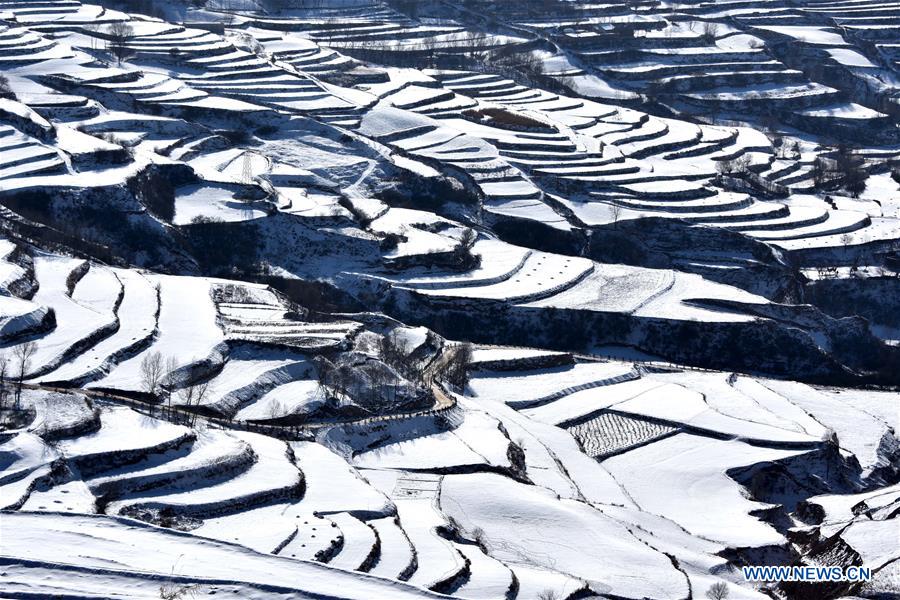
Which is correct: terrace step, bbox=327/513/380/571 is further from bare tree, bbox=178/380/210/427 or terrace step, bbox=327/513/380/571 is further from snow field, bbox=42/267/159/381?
snow field, bbox=42/267/159/381

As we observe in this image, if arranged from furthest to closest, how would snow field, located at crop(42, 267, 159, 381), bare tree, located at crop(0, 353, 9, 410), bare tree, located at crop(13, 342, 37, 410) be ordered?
snow field, located at crop(42, 267, 159, 381) < bare tree, located at crop(13, 342, 37, 410) < bare tree, located at crop(0, 353, 9, 410)

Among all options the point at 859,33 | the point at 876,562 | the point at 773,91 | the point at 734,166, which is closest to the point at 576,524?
the point at 876,562

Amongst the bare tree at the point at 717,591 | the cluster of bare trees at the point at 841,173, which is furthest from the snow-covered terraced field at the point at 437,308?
the cluster of bare trees at the point at 841,173

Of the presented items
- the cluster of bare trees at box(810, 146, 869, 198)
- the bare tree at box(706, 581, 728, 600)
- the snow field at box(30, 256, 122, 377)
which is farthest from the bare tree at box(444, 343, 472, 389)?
the cluster of bare trees at box(810, 146, 869, 198)

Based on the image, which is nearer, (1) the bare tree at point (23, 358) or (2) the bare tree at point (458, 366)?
(1) the bare tree at point (23, 358)

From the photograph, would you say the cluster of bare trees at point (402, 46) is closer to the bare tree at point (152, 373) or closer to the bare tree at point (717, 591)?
A: the bare tree at point (152, 373)

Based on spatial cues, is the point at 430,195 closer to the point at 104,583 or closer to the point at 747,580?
the point at 747,580
